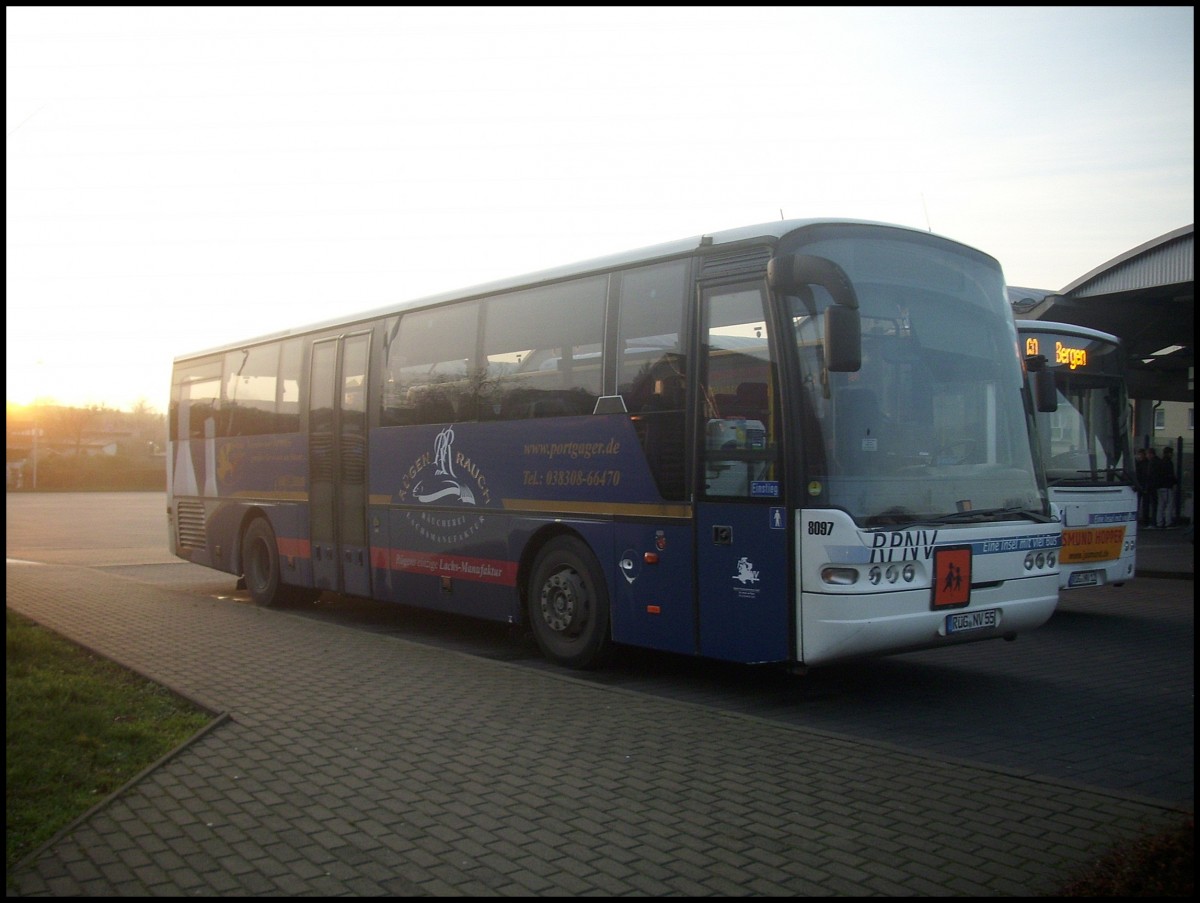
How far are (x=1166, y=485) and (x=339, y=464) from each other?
19.8 m

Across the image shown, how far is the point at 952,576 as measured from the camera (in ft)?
26.4

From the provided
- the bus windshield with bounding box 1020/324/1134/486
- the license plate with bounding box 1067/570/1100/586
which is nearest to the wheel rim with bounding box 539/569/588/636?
the license plate with bounding box 1067/570/1100/586

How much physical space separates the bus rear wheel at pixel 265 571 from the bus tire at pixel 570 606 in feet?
17.8

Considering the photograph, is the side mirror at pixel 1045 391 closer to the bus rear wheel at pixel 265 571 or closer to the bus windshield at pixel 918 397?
the bus windshield at pixel 918 397

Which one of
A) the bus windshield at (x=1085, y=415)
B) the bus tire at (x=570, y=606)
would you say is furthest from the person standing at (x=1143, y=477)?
the bus tire at (x=570, y=606)

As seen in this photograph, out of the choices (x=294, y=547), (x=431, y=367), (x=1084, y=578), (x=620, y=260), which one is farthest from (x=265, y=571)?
(x=1084, y=578)

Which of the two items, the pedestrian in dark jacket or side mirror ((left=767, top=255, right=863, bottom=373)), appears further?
the pedestrian in dark jacket

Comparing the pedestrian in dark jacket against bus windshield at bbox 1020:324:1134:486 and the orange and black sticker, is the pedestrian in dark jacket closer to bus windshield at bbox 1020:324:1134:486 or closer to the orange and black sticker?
bus windshield at bbox 1020:324:1134:486

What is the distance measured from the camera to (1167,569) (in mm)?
18109

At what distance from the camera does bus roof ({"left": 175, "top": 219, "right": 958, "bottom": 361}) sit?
8.23 metres

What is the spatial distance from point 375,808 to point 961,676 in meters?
5.72

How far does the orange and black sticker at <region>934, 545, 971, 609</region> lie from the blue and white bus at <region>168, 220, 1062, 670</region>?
2cm

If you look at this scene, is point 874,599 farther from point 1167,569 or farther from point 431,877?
point 1167,569

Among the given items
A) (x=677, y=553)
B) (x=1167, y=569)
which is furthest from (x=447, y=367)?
(x=1167, y=569)
